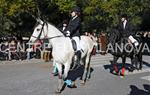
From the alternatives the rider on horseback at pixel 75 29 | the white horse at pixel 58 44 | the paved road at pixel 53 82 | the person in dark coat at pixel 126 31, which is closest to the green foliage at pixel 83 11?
the paved road at pixel 53 82

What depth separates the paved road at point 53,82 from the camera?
11367mm

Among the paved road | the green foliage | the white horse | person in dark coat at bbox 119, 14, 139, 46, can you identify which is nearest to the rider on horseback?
the white horse

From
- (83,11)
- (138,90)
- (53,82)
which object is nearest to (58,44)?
(53,82)

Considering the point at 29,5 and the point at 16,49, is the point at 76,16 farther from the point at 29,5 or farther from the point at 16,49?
the point at 29,5

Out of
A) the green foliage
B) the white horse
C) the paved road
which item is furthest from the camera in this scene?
the green foliage

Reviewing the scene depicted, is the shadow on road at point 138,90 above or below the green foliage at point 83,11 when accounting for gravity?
below

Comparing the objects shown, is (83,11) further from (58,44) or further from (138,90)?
(58,44)

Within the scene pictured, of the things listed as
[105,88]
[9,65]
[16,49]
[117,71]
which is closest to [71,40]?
[105,88]

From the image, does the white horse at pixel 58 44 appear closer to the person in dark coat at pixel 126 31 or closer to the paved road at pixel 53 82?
the paved road at pixel 53 82

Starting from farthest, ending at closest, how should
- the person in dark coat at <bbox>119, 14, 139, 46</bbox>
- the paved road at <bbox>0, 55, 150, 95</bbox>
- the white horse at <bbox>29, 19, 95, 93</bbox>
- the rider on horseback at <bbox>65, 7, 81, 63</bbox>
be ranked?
the person in dark coat at <bbox>119, 14, 139, 46</bbox> → the rider on horseback at <bbox>65, 7, 81, 63</bbox> → the paved road at <bbox>0, 55, 150, 95</bbox> → the white horse at <bbox>29, 19, 95, 93</bbox>

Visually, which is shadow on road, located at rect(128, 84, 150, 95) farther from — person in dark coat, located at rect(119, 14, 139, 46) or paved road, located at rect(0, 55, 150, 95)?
person in dark coat, located at rect(119, 14, 139, 46)

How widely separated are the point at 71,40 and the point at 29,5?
11.9 m

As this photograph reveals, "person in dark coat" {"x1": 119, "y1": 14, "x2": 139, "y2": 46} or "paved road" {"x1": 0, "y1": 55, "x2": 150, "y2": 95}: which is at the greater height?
"person in dark coat" {"x1": 119, "y1": 14, "x2": 139, "y2": 46}

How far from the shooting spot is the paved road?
1137cm
